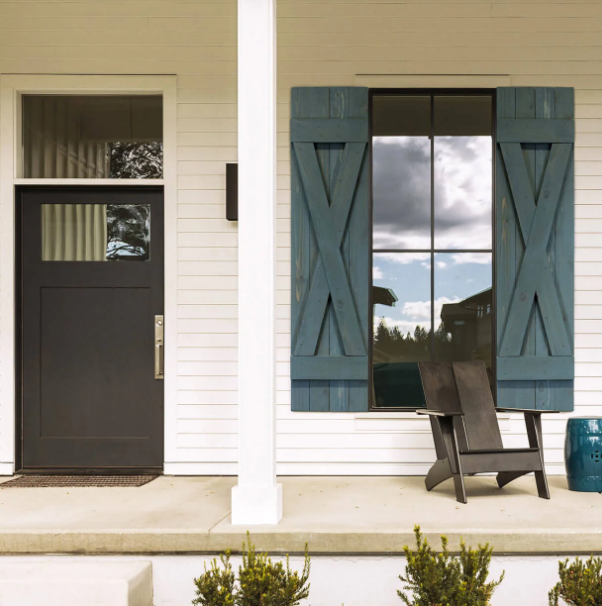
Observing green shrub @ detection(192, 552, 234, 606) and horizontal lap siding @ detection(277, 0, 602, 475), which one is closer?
green shrub @ detection(192, 552, 234, 606)

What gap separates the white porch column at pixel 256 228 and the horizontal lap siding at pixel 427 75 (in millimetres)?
1297

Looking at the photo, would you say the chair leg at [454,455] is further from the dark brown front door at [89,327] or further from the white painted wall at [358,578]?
the dark brown front door at [89,327]

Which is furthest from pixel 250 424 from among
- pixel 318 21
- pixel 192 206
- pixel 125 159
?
pixel 318 21

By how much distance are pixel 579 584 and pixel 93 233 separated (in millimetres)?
3597

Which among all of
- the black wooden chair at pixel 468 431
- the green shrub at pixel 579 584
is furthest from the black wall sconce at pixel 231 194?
the green shrub at pixel 579 584

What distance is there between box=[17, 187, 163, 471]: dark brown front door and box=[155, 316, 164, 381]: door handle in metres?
0.03

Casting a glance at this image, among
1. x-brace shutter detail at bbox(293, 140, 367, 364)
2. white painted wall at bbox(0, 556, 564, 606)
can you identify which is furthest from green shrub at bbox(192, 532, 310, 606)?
x-brace shutter detail at bbox(293, 140, 367, 364)

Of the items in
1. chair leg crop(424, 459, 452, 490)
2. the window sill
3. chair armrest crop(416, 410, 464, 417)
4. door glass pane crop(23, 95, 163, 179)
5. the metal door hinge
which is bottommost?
chair leg crop(424, 459, 452, 490)

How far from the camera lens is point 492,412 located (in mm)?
4039

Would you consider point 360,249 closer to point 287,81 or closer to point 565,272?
point 287,81

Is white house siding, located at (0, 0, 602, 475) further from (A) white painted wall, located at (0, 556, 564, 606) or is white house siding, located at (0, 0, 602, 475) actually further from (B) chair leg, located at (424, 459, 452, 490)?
(A) white painted wall, located at (0, 556, 564, 606)

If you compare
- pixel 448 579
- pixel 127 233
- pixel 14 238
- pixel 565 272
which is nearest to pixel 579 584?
pixel 448 579

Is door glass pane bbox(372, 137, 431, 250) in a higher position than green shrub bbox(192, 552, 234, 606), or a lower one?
higher

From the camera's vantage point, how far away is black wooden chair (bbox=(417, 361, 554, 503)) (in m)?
3.70
